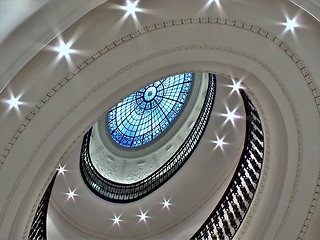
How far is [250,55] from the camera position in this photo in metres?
5.25

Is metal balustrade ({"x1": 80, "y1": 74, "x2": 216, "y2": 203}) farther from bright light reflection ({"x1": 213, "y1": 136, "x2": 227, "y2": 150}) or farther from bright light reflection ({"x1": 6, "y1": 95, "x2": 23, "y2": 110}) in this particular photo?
bright light reflection ({"x1": 6, "y1": 95, "x2": 23, "y2": 110})

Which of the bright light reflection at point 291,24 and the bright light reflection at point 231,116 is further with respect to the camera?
the bright light reflection at point 231,116

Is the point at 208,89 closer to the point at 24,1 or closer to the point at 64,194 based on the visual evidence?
the point at 64,194

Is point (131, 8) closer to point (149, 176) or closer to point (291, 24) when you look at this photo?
point (291, 24)

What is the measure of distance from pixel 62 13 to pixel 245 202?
5.06 m

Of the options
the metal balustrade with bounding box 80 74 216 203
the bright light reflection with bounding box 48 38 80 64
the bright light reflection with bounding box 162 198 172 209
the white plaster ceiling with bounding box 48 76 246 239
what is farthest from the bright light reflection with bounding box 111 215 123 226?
the bright light reflection with bounding box 48 38 80 64

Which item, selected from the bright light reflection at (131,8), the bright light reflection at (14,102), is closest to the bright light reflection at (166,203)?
the bright light reflection at (14,102)

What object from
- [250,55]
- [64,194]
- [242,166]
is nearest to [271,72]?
[250,55]

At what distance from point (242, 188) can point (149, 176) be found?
4.98 meters

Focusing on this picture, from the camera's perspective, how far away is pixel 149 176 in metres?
11.7

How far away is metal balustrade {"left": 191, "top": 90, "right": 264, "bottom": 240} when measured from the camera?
6820 millimetres

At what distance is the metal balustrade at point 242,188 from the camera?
6.82 meters

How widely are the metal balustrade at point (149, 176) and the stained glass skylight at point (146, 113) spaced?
4.75 ft

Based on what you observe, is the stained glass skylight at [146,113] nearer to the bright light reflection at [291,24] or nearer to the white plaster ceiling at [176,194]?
the white plaster ceiling at [176,194]
